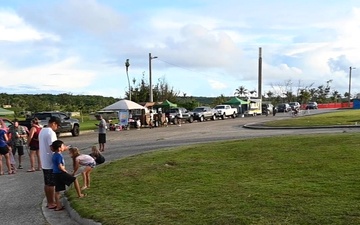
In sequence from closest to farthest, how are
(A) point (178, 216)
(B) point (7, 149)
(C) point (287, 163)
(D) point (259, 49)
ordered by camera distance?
(A) point (178, 216) → (C) point (287, 163) → (B) point (7, 149) → (D) point (259, 49)

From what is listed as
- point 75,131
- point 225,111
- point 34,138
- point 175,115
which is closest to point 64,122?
point 75,131

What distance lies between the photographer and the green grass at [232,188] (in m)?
7.12

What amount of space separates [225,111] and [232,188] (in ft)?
153

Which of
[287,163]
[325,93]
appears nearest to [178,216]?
[287,163]

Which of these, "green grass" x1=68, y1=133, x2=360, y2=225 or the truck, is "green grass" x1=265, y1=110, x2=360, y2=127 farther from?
the truck

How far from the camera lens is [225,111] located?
55.7 metres

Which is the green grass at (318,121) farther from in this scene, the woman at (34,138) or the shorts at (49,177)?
the shorts at (49,177)

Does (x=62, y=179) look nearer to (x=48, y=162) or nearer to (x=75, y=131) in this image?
(x=48, y=162)

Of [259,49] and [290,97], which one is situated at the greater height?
[259,49]

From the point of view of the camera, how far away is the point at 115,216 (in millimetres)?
7539

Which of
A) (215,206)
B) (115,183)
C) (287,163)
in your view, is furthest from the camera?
(287,163)

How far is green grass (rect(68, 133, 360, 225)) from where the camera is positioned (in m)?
7.12

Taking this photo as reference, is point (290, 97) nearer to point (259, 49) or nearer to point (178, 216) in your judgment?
point (259, 49)

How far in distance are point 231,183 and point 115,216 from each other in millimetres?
3202
